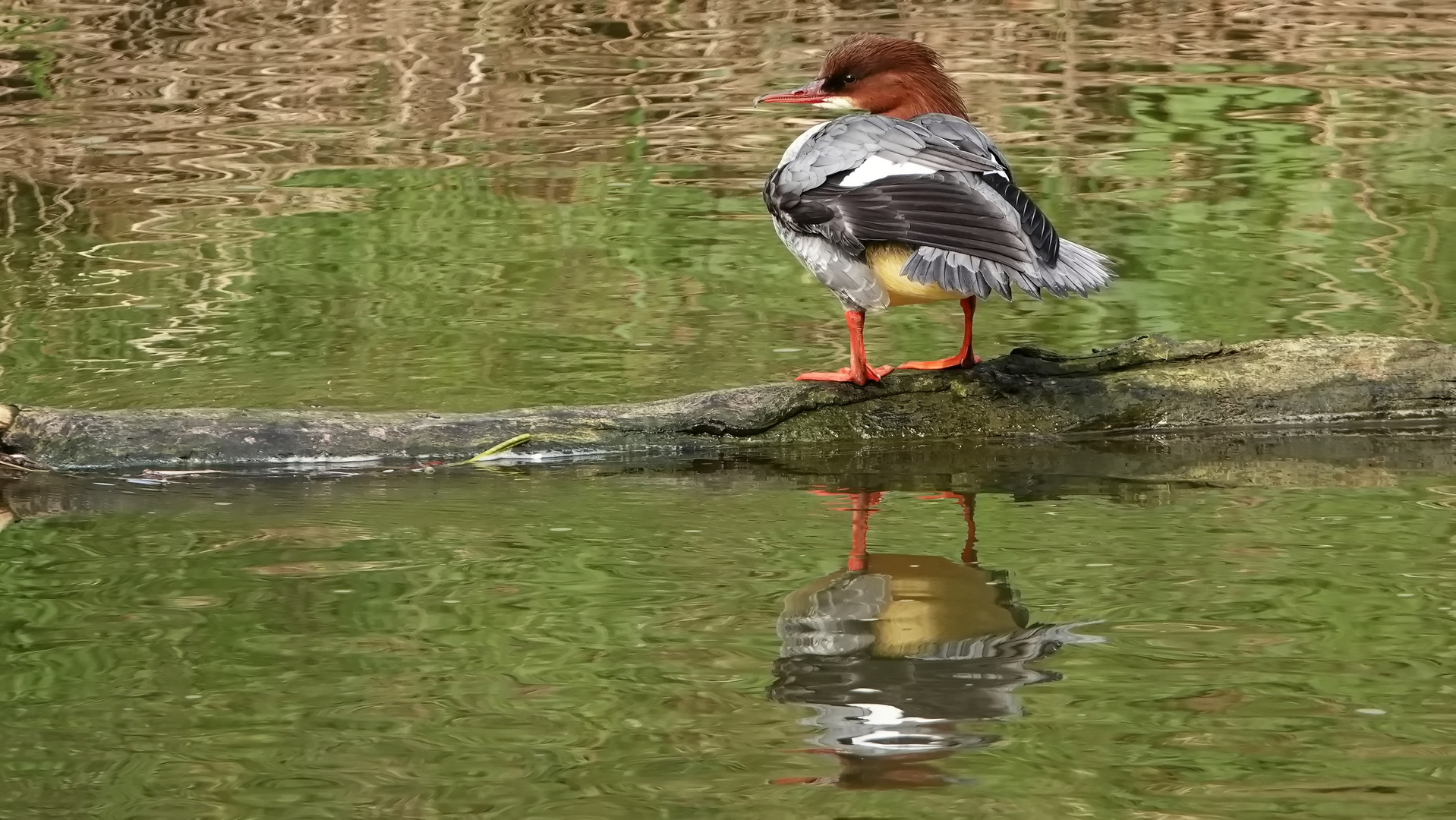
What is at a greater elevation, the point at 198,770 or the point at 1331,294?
the point at 198,770

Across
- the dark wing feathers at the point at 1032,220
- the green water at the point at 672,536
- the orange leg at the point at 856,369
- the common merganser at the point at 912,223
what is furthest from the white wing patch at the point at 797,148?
the green water at the point at 672,536

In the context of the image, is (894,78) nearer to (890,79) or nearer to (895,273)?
(890,79)

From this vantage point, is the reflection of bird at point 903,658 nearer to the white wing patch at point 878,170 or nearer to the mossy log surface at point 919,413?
the mossy log surface at point 919,413

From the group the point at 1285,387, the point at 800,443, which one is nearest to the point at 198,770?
the point at 800,443

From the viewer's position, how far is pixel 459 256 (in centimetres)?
831

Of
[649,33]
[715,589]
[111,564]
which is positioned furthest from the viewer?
[649,33]

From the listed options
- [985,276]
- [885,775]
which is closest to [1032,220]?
[985,276]

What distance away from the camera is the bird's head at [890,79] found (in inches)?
215

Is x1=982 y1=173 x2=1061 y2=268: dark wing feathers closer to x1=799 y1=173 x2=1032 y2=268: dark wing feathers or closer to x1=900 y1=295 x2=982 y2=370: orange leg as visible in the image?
x1=799 y1=173 x2=1032 y2=268: dark wing feathers

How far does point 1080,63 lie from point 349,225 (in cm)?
610

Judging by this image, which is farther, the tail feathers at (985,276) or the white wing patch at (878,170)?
the white wing patch at (878,170)

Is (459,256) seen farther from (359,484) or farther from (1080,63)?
(1080,63)

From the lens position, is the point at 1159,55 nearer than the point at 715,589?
No

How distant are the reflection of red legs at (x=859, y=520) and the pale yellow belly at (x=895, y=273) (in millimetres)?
532
